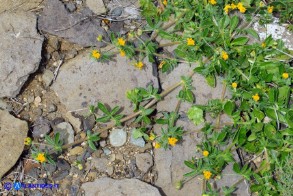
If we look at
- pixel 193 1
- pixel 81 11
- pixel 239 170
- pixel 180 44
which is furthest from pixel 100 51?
pixel 239 170

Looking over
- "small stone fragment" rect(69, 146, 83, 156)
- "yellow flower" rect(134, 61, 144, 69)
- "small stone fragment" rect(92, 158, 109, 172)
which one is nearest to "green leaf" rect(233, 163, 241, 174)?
"small stone fragment" rect(92, 158, 109, 172)

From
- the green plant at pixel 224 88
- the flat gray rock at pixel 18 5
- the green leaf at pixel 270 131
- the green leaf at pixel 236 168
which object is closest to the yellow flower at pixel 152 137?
the green plant at pixel 224 88

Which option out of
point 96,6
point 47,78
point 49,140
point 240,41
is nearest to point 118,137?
point 49,140

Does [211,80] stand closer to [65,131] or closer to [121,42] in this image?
[121,42]

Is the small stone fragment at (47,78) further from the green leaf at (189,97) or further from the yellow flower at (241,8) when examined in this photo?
the yellow flower at (241,8)

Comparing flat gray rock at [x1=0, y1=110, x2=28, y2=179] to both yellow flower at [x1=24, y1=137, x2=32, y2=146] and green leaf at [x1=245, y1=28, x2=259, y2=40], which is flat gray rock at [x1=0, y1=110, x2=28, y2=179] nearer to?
yellow flower at [x1=24, y1=137, x2=32, y2=146]

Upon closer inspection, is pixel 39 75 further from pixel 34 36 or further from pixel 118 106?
pixel 118 106
